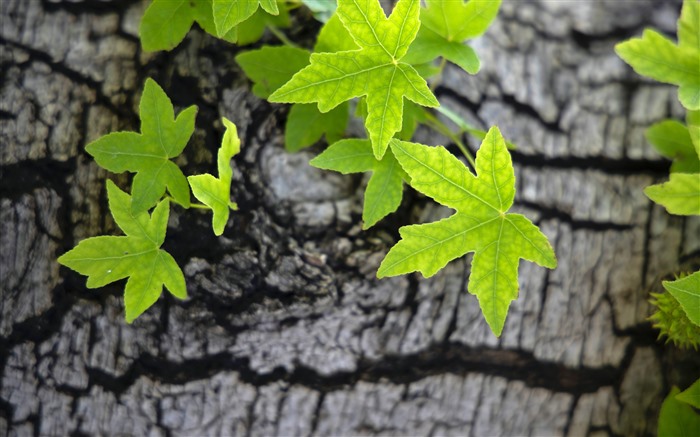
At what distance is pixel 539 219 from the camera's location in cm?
125

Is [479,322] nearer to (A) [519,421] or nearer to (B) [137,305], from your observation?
(A) [519,421]

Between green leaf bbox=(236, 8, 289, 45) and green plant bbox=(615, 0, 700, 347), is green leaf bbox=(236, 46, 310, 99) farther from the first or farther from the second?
green plant bbox=(615, 0, 700, 347)

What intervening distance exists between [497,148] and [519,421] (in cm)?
55

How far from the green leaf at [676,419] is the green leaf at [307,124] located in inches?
29.2

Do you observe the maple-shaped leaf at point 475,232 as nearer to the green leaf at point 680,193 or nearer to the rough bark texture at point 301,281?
the rough bark texture at point 301,281

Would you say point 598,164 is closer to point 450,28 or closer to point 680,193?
point 680,193

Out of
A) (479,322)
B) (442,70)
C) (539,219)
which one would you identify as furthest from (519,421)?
(442,70)

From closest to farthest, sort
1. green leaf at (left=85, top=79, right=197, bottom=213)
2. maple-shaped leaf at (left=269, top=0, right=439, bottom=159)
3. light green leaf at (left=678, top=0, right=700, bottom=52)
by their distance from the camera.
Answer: maple-shaped leaf at (left=269, top=0, right=439, bottom=159) < green leaf at (left=85, top=79, right=197, bottom=213) < light green leaf at (left=678, top=0, right=700, bottom=52)

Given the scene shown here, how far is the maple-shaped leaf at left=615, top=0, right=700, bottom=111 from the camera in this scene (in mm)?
1168

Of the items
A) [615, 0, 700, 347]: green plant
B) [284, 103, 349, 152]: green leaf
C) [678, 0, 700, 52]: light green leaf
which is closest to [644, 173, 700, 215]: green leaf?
[615, 0, 700, 347]: green plant

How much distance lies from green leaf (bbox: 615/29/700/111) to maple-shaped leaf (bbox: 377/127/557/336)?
15.7 inches

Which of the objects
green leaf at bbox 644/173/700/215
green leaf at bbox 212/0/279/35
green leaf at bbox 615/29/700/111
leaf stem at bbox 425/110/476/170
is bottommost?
Result: green leaf at bbox 644/173/700/215

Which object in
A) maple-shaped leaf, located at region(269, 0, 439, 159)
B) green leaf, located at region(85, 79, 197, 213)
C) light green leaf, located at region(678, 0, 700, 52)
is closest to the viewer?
maple-shaped leaf, located at region(269, 0, 439, 159)

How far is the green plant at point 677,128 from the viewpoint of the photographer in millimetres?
1109
